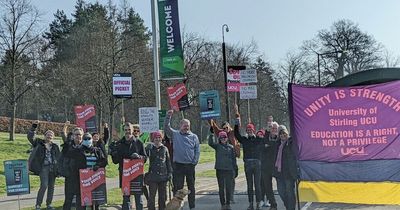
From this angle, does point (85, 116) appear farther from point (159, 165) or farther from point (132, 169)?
point (159, 165)

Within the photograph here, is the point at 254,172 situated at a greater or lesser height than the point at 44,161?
lesser

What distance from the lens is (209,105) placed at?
13992 millimetres

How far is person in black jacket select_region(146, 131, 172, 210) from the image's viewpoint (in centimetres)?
1014

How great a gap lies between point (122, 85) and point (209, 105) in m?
2.35

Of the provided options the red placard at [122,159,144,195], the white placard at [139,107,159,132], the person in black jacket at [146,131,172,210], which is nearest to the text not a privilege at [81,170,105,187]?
the red placard at [122,159,144,195]

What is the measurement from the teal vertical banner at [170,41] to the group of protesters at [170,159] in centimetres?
211

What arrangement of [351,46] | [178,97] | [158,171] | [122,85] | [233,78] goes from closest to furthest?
[158,171] < [178,97] < [122,85] < [233,78] < [351,46]

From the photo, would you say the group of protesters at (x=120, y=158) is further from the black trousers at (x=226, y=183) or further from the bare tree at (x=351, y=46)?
the bare tree at (x=351, y=46)

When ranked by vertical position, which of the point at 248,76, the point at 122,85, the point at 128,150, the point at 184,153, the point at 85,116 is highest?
the point at 248,76

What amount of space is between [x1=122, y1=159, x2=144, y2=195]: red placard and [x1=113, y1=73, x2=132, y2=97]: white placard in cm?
323

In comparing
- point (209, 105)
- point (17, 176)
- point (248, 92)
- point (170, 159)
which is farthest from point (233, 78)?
point (17, 176)

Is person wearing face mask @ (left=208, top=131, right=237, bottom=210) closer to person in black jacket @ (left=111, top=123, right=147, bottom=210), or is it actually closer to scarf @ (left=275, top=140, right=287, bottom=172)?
scarf @ (left=275, top=140, right=287, bottom=172)

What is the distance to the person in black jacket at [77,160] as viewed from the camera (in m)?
9.53

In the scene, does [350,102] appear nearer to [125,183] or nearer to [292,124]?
[292,124]
